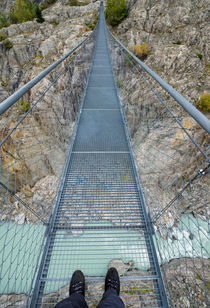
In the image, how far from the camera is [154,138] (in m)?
3.69

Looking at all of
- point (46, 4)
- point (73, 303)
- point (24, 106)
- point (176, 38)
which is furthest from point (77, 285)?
point (46, 4)

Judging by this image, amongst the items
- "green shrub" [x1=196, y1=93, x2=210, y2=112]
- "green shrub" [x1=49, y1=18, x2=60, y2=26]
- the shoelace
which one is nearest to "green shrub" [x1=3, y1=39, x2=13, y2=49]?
"green shrub" [x1=49, y1=18, x2=60, y2=26]

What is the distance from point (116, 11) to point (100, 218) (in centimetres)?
732

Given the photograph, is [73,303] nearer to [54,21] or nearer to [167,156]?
[167,156]

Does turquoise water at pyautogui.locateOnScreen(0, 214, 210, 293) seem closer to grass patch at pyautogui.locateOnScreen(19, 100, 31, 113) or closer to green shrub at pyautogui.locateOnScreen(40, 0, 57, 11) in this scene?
grass patch at pyautogui.locateOnScreen(19, 100, 31, 113)

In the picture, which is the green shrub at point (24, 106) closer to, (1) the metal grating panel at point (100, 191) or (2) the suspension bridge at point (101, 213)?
(2) the suspension bridge at point (101, 213)

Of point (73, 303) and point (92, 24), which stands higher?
point (92, 24)

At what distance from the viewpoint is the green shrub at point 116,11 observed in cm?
544

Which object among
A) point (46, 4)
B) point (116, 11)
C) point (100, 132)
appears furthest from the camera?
point (46, 4)

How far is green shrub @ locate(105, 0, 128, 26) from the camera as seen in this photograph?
544cm

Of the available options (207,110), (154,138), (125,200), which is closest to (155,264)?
(125,200)

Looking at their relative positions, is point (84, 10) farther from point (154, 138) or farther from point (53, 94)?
point (154, 138)

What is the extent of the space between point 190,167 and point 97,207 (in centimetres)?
302

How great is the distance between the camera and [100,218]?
1.30 meters
